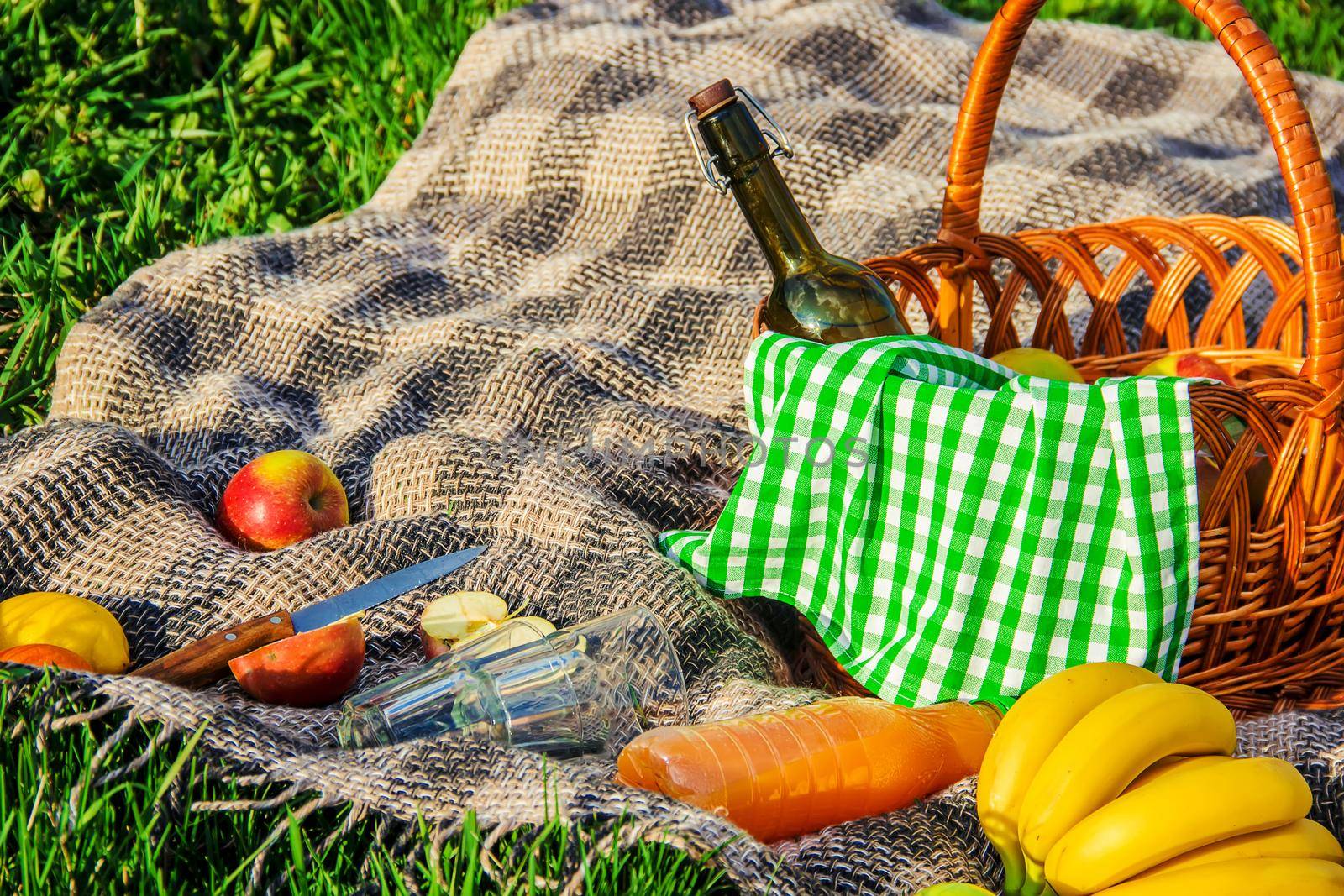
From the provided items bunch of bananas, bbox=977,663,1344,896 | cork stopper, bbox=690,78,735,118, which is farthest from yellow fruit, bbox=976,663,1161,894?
cork stopper, bbox=690,78,735,118

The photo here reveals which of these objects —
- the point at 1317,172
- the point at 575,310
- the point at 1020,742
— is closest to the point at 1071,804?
the point at 1020,742

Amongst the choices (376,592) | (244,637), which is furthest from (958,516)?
(244,637)

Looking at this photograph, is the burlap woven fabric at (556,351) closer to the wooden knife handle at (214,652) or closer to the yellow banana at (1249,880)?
the wooden knife handle at (214,652)

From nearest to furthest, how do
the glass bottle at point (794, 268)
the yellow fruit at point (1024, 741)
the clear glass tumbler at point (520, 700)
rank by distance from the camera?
the yellow fruit at point (1024, 741)
the clear glass tumbler at point (520, 700)
the glass bottle at point (794, 268)

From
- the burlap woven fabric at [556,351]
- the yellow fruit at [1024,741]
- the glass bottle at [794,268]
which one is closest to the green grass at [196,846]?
the burlap woven fabric at [556,351]

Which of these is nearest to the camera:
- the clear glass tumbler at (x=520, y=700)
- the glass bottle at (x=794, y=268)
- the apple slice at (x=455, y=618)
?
the clear glass tumbler at (x=520, y=700)

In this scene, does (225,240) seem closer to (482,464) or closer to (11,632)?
(482,464)

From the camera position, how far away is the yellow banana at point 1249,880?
93 centimetres

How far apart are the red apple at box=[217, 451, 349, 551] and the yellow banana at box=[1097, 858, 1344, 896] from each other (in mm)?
1072

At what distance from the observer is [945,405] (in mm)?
1284

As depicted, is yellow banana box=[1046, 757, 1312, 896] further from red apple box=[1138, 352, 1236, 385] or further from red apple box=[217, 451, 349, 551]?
red apple box=[217, 451, 349, 551]

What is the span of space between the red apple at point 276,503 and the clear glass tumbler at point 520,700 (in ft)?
1.31

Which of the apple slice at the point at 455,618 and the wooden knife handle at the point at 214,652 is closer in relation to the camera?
the wooden knife handle at the point at 214,652

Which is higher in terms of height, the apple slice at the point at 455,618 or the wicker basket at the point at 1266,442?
the wicker basket at the point at 1266,442
